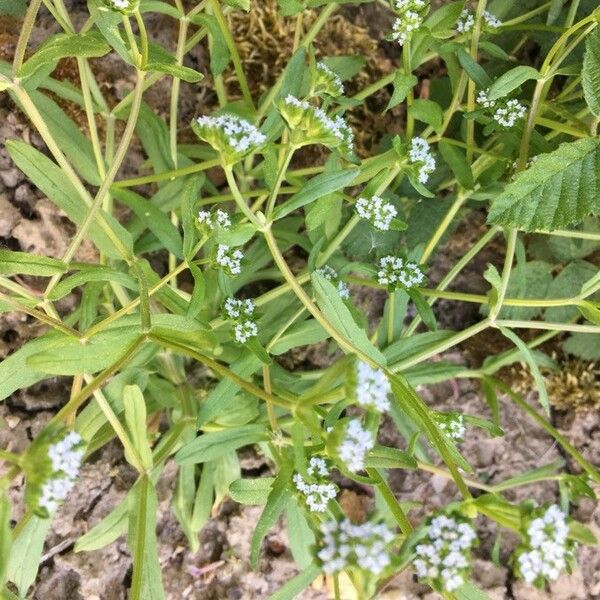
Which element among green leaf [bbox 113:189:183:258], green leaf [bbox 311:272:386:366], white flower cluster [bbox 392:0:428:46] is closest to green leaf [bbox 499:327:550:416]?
green leaf [bbox 311:272:386:366]

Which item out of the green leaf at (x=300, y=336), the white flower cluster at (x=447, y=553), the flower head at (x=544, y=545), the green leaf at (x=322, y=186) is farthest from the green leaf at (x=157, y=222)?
the flower head at (x=544, y=545)

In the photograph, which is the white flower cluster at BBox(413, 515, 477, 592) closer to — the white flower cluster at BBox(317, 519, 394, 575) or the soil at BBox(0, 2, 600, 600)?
the white flower cluster at BBox(317, 519, 394, 575)

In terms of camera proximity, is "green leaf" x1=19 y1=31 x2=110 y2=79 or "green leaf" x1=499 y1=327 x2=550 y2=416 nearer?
"green leaf" x1=19 y1=31 x2=110 y2=79

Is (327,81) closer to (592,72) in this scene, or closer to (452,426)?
(592,72)

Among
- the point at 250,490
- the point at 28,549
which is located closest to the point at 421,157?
the point at 250,490

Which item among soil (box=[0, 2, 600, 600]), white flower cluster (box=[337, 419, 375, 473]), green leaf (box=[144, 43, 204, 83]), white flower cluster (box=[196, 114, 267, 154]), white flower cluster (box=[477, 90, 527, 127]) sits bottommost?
soil (box=[0, 2, 600, 600])

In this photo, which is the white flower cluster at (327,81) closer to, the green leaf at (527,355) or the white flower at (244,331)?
the white flower at (244,331)
